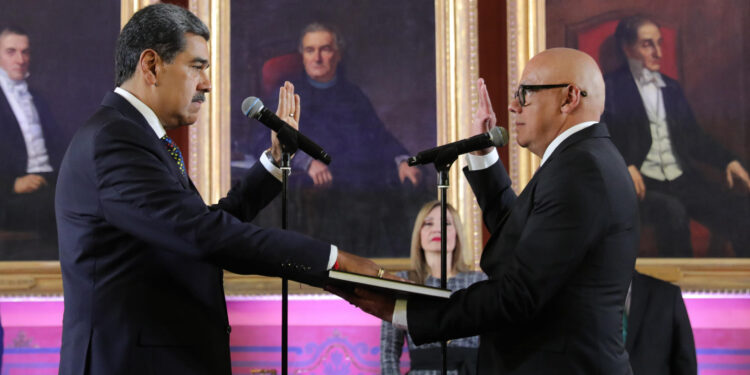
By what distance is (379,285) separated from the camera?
2.05 metres

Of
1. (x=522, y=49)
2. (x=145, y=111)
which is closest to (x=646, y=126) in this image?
(x=522, y=49)

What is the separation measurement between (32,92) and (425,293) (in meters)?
3.74

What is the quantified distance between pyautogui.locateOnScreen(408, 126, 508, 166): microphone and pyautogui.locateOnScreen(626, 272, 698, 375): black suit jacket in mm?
1614

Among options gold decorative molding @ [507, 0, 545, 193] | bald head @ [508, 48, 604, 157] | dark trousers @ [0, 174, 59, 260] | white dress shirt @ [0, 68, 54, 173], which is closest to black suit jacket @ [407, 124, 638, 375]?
bald head @ [508, 48, 604, 157]

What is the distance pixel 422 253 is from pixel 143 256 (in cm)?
285

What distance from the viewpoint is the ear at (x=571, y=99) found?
233cm

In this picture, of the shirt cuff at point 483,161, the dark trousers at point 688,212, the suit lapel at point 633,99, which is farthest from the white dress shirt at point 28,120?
the dark trousers at point 688,212

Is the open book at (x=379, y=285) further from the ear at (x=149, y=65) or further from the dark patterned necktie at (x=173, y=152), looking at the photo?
the ear at (x=149, y=65)

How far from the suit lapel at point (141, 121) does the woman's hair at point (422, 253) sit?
8.65 feet

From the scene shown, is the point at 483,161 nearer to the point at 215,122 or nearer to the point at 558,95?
the point at 558,95

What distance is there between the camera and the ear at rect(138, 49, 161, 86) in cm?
222

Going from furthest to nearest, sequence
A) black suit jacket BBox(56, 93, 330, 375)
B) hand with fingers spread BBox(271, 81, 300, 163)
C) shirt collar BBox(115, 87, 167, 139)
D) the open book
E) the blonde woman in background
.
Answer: the blonde woman in background → hand with fingers spread BBox(271, 81, 300, 163) → shirt collar BBox(115, 87, 167, 139) → the open book → black suit jacket BBox(56, 93, 330, 375)

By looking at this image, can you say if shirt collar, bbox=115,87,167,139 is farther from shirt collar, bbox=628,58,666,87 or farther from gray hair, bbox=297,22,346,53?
shirt collar, bbox=628,58,666,87

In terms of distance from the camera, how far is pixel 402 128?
4875mm
